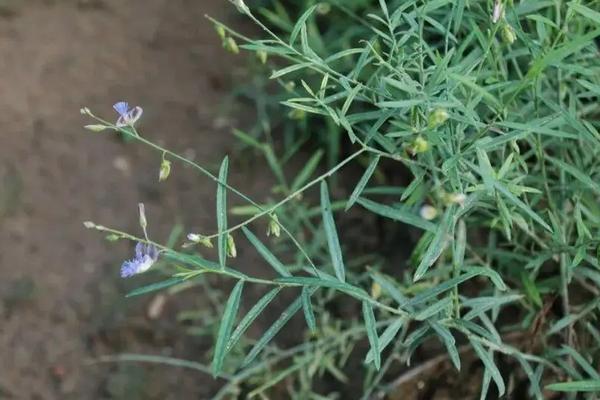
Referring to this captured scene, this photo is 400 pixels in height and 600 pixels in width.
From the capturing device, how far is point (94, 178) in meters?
1.69

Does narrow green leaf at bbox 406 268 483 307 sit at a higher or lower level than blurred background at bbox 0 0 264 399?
higher

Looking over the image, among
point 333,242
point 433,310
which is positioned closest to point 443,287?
point 433,310

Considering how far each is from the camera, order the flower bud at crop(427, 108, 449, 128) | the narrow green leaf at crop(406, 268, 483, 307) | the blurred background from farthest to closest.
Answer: the blurred background, the narrow green leaf at crop(406, 268, 483, 307), the flower bud at crop(427, 108, 449, 128)

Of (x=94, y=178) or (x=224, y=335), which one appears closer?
(x=224, y=335)

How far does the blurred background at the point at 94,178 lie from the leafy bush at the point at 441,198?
0.42 feet

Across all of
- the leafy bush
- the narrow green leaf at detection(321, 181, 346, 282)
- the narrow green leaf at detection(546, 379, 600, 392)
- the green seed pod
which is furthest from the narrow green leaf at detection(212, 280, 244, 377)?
the narrow green leaf at detection(546, 379, 600, 392)

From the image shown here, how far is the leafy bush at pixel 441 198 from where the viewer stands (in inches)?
38.8

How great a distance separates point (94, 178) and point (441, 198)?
0.95m

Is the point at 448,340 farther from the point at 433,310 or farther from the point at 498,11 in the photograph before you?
the point at 498,11

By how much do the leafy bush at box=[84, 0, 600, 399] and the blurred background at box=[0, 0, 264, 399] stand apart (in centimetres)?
13

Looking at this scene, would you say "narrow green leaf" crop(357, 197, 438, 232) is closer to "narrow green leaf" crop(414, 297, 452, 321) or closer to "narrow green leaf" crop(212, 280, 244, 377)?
"narrow green leaf" crop(414, 297, 452, 321)

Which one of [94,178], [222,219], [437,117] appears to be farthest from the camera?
[94,178]

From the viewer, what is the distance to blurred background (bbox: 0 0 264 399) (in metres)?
1.52

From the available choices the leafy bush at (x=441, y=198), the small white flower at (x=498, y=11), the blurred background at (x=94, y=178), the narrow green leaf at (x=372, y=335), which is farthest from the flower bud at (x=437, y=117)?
the blurred background at (x=94, y=178)
